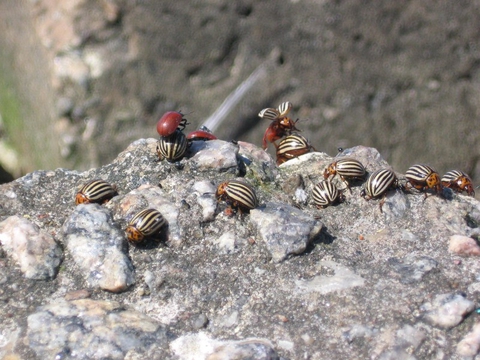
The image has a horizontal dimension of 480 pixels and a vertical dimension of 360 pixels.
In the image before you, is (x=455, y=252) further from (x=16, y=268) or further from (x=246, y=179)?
(x=16, y=268)

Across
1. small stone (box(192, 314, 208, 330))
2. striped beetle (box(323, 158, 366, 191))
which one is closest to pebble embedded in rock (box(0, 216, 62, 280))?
small stone (box(192, 314, 208, 330))

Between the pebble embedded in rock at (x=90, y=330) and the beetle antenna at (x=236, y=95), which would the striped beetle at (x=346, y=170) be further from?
the beetle antenna at (x=236, y=95)

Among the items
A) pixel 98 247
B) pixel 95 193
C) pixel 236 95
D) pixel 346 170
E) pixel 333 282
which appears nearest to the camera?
pixel 333 282

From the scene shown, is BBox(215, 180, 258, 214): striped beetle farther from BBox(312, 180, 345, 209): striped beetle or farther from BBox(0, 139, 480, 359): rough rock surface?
BBox(312, 180, 345, 209): striped beetle

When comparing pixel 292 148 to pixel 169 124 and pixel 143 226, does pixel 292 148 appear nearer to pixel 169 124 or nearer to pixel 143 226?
pixel 169 124

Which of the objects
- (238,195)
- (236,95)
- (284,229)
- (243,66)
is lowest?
(284,229)

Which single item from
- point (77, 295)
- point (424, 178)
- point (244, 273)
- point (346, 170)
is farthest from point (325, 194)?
point (77, 295)

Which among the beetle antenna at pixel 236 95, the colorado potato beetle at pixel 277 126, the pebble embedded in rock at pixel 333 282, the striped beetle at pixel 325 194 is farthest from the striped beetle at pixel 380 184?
the beetle antenna at pixel 236 95
